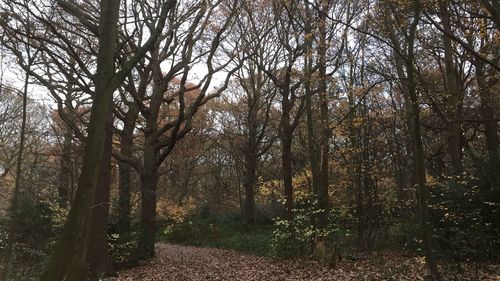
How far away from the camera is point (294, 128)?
703 inches

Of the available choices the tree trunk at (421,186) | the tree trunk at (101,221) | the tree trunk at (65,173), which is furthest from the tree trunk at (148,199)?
the tree trunk at (421,186)

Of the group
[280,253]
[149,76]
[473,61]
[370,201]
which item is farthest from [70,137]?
[473,61]

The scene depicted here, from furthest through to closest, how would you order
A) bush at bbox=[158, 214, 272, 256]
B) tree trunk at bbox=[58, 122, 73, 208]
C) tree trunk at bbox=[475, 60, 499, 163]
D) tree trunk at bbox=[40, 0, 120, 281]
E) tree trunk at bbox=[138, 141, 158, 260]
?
1. bush at bbox=[158, 214, 272, 256]
2. tree trunk at bbox=[58, 122, 73, 208]
3. tree trunk at bbox=[138, 141, 158, 260]
4. tree trunk at bbox=[475, 60, 499, 163]
5. tree trunk at bbox=[40, 0, 120, 281]

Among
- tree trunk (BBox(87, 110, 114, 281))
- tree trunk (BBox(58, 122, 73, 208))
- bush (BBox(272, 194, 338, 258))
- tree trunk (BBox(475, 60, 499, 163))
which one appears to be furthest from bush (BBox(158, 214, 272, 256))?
tree trunk (BBox(475, 60, 499, 163))

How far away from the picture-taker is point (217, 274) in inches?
483

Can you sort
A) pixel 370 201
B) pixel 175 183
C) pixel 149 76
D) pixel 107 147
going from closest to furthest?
pixel 107 147, pixel 370 201, pixel 149 76, pixel 175 183

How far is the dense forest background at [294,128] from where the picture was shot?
8164 mm

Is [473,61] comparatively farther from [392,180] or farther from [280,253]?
[280,253]

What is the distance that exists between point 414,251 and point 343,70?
713cm

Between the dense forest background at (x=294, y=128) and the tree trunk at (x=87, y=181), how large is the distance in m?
0.02

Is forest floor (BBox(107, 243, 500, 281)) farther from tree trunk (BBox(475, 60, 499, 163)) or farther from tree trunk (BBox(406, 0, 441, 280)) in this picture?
tree trunk (BBox(475, 60, 499, 163))

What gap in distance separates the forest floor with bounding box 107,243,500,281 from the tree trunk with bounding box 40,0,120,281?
5.60m

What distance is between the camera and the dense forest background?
Answer: 816 cm

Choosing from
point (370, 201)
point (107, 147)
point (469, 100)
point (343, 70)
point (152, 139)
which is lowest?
point (370, 201)
